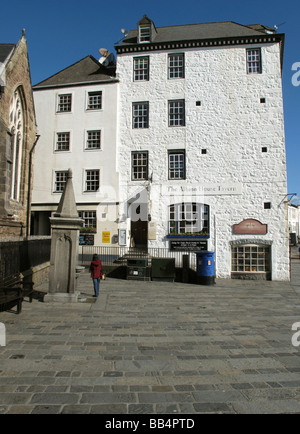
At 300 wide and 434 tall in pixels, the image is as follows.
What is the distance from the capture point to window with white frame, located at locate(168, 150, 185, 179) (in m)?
19.6

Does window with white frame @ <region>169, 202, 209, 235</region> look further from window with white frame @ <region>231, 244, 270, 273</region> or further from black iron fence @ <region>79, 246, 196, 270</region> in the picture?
window with white frame @ <region>231, 244, 270, 273</region>

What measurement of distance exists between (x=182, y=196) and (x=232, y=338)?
13.4 m

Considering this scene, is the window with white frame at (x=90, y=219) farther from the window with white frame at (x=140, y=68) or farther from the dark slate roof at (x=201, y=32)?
the dark slate roof at (x=201, y=32)

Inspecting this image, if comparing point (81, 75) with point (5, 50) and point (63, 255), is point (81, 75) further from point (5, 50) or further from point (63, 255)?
point (63, 255)

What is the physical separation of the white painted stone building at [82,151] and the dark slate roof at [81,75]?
8 cm

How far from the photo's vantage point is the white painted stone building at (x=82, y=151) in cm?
1982

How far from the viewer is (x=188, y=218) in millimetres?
19062

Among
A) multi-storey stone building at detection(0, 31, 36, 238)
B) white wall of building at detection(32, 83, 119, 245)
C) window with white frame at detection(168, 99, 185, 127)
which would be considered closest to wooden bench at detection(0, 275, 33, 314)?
multi-storey stone building at detection(0, 31, 36, 238)

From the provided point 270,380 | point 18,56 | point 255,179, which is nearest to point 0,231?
point 18,56

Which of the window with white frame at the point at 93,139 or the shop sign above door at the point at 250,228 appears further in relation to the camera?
the window with white frame at the point at 93,139

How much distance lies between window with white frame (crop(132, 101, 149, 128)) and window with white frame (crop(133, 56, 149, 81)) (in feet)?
6.11

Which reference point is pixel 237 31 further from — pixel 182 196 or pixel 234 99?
pixel 182 196

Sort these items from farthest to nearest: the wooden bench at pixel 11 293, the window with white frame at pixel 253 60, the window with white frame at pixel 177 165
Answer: the window with white frame at pixel 177 165 → the window with white frame at pixel 253 60 → the wooden bench at pixel 11 293

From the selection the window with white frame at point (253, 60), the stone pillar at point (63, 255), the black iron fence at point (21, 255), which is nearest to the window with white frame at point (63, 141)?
the black iron fence at point (21, 255)
